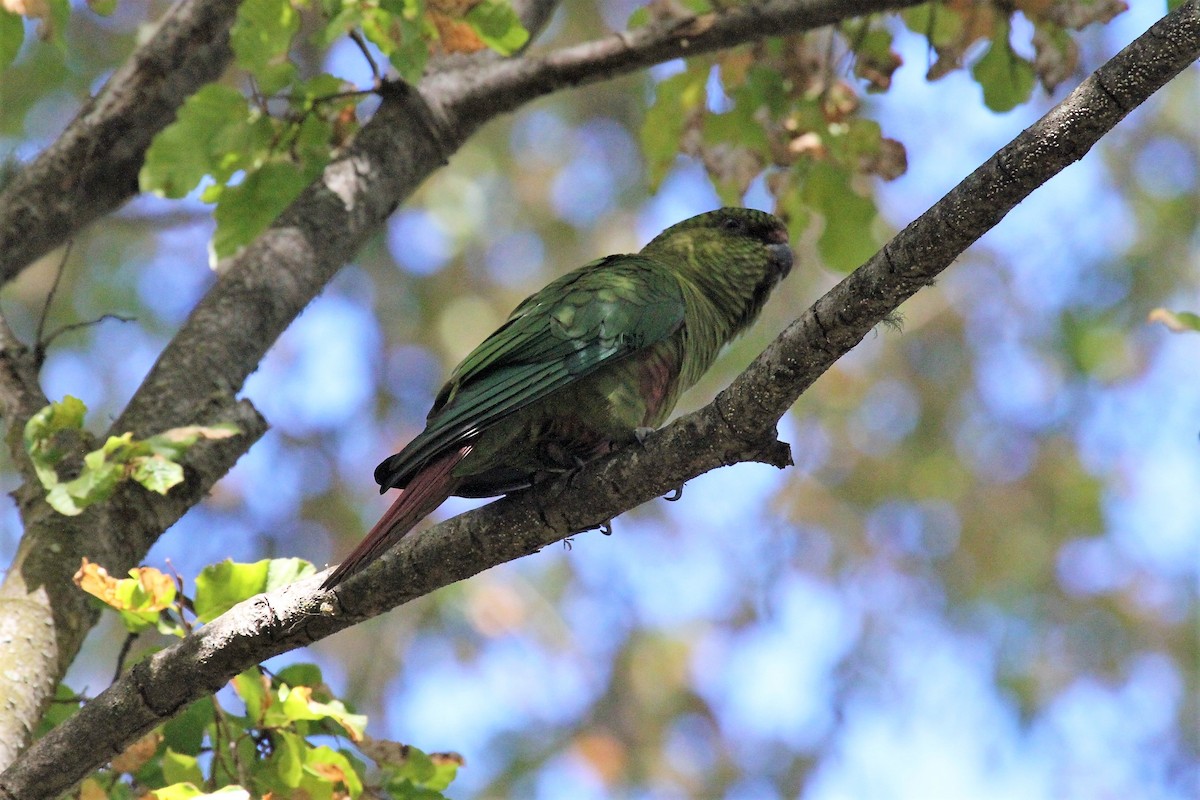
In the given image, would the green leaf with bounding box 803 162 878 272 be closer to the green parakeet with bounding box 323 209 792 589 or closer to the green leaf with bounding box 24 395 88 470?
the green parakeet with bounding box 323 209 792 589

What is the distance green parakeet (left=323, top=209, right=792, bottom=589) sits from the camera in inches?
133

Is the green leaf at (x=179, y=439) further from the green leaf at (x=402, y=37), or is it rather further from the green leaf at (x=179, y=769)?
the green leaf at (x=402, y=37)

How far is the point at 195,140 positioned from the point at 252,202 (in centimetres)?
32

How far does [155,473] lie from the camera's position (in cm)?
310

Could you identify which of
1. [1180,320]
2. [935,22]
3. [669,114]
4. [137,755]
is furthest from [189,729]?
[935,22]

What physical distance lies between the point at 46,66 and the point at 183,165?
464 centimetres

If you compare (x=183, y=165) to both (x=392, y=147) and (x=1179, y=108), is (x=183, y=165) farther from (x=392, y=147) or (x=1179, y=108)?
(x=1179, y=108)

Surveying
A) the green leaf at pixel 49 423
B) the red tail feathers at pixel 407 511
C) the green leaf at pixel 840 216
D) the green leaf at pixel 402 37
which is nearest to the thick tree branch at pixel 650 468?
the red tail feathers at pixel 407 511

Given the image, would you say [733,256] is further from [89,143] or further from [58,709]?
[58,709]

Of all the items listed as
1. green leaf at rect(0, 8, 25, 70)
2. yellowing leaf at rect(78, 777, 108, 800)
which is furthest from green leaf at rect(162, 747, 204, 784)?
green leaf at rect(0, 8, 25, 70)

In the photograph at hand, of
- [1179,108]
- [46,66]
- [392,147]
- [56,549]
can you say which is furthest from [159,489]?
[1179,108]

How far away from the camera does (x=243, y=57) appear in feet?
12.7

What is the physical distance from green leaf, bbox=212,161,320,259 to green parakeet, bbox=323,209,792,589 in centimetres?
108

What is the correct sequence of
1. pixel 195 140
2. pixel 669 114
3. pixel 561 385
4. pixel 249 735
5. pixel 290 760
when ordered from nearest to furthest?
pixel 290 760, pixel 249 735, pixel 561 385, pixel 195 140, pixel 669 114
